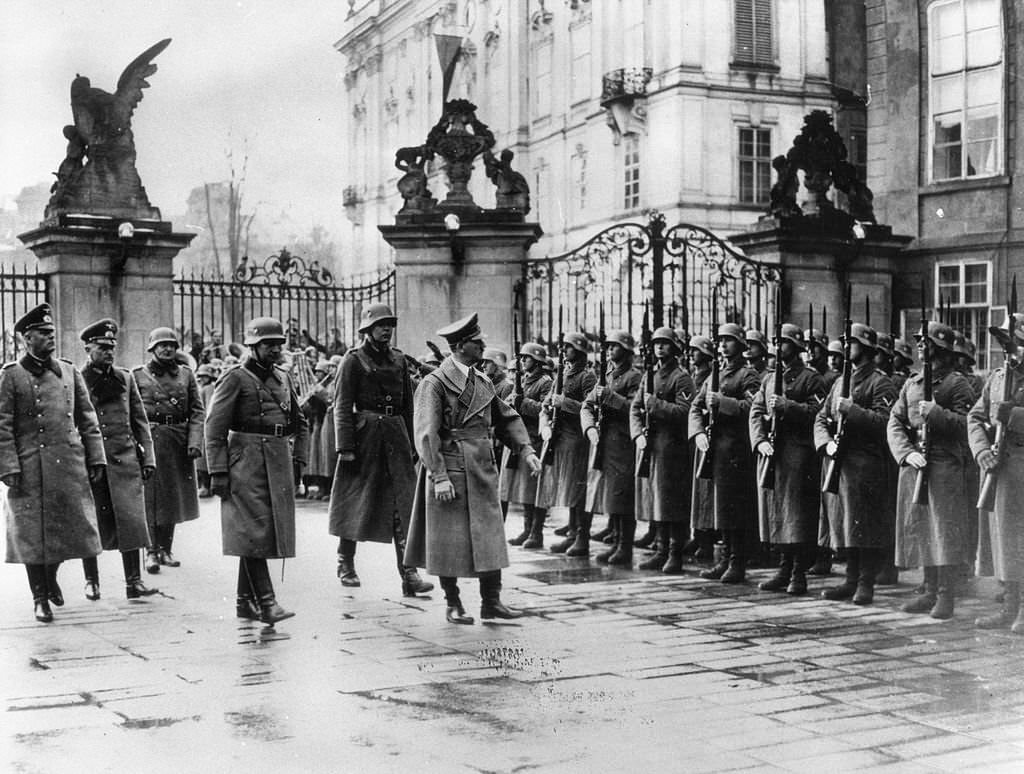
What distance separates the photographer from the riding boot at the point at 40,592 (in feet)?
28.9

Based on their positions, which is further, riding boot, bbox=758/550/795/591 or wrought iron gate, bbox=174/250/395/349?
wrought iron gate, bbox=174/250/395/349

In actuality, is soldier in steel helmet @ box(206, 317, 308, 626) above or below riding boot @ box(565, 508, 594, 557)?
above

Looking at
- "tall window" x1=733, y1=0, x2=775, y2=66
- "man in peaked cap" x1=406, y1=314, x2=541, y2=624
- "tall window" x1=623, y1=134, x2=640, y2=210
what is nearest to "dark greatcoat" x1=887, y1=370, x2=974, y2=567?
"man in peaked cap" x1=406, y1=314, x2=541, y2=624

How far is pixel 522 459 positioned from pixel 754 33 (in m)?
26.3

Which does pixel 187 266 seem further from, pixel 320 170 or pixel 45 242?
pixel 45 242

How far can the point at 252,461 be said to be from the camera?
28.3ft

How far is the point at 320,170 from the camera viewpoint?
33000 mm

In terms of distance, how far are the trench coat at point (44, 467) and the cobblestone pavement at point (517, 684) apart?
53cm

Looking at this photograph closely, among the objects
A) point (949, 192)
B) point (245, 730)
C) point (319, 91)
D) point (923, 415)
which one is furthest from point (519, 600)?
point (319, 91)

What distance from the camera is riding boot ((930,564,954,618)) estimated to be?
8.80 m

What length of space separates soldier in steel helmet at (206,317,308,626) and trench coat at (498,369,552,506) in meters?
3.87

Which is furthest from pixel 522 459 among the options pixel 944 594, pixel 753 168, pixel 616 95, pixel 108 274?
pixel 753 168

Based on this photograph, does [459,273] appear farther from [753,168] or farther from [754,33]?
[754,33]

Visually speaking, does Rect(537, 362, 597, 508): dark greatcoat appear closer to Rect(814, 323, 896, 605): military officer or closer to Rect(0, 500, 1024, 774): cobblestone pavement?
Rect(0, 500, 1024, 774): cobblestone pavement
